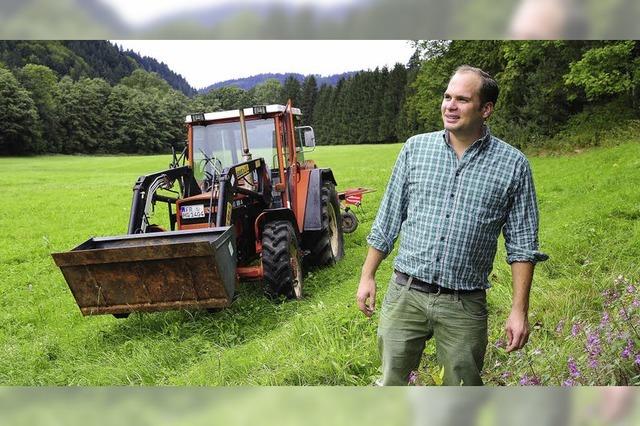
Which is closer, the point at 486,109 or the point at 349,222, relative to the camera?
the point at 486,109

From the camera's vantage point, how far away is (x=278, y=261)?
361cm

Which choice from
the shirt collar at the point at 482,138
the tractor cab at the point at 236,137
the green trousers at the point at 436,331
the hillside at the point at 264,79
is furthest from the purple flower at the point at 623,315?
the tractor cab at the point at 236,137

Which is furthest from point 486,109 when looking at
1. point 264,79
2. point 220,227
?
point 264,79

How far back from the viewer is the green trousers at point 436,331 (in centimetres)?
174

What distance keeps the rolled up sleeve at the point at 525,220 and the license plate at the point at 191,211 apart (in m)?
2.36

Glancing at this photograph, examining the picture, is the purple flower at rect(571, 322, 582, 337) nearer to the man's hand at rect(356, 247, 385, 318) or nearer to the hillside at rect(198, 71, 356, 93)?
the man's hand at rect(356, 247, 385, 318)

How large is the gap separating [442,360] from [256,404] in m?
0.68

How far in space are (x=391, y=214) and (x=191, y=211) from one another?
2139 mm

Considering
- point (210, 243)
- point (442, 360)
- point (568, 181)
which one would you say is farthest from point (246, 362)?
point (568, 181)

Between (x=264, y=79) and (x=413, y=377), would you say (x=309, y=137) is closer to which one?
(x=264, y=79)

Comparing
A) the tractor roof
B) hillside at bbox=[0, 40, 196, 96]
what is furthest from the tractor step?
the tractor roof

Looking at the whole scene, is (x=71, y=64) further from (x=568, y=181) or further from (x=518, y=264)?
(x=568, y=181)
